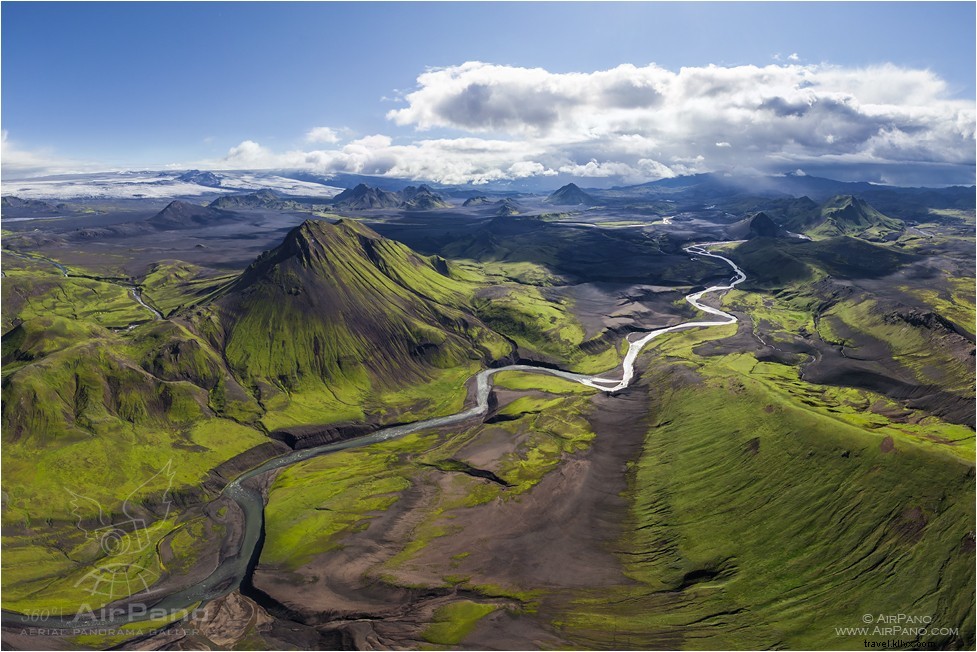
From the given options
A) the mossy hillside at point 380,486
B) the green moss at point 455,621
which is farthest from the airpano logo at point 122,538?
the green moss at point 455,621

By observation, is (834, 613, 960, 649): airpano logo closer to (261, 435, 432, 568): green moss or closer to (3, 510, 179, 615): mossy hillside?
(261, 435, 432, 568): green moss

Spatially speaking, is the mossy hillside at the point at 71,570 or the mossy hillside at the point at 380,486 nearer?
the mossy hillside at the point at 71,570

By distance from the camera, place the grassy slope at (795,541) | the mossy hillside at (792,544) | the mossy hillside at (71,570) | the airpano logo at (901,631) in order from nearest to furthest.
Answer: the airpano logo at (901,631) < the grassy slope at (795,541) < the mossy hillside at (792,544) < the mossy hillside at (71,570)

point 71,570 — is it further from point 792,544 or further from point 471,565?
point 792,544

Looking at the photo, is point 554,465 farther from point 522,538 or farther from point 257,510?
point 257,510

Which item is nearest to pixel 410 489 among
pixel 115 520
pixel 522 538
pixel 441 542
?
pixel 441 542

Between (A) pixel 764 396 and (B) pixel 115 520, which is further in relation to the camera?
(A) pixel 764 396

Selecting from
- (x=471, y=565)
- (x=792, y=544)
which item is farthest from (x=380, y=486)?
(x=792, y=544)

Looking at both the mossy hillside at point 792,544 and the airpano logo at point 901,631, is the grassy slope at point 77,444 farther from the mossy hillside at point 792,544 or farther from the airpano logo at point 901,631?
the airpano logo at point 901,631

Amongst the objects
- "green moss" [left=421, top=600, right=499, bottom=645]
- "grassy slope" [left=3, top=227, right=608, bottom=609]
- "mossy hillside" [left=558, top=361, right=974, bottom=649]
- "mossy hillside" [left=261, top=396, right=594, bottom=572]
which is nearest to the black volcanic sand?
"green moss" [left=421, top=600, right=499, bottom=645]
